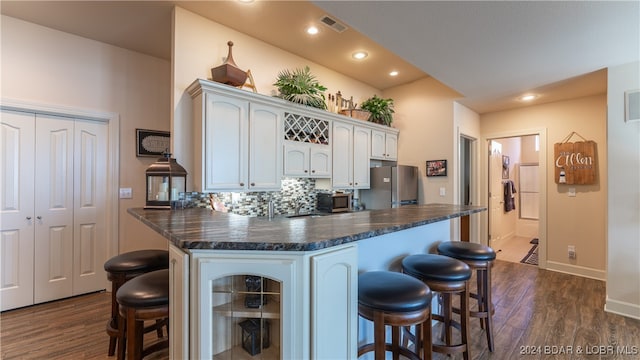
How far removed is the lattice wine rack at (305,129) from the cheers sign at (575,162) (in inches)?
135

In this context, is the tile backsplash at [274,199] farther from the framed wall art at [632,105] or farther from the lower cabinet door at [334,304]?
the framed wall art at [632,105]

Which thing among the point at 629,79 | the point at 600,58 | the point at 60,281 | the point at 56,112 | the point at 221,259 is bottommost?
the point at 60,281

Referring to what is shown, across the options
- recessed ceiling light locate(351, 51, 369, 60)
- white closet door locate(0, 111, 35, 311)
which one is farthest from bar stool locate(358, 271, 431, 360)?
white closet door locate(0, 111, 35, 311)

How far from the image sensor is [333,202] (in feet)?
12.7

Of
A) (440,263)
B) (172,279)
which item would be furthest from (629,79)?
(172,279)

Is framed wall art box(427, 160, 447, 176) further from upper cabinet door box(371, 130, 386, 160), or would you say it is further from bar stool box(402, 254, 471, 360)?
bar stool box(402, 254, 471, 360)

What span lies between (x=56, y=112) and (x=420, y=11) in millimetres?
3683

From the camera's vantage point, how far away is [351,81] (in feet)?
14.6

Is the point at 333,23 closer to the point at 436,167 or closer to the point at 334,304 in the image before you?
the point at 436,167

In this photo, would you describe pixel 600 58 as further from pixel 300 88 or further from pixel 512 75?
pixel 300 88

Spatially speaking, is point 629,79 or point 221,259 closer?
point 221,259

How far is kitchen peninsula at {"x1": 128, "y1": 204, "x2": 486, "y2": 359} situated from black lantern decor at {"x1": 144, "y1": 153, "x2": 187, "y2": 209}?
1.27 meters

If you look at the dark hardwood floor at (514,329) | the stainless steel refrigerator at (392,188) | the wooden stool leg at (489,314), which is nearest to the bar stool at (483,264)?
the wooden stool leg at (489,314)

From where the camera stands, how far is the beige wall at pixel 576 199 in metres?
3.85
